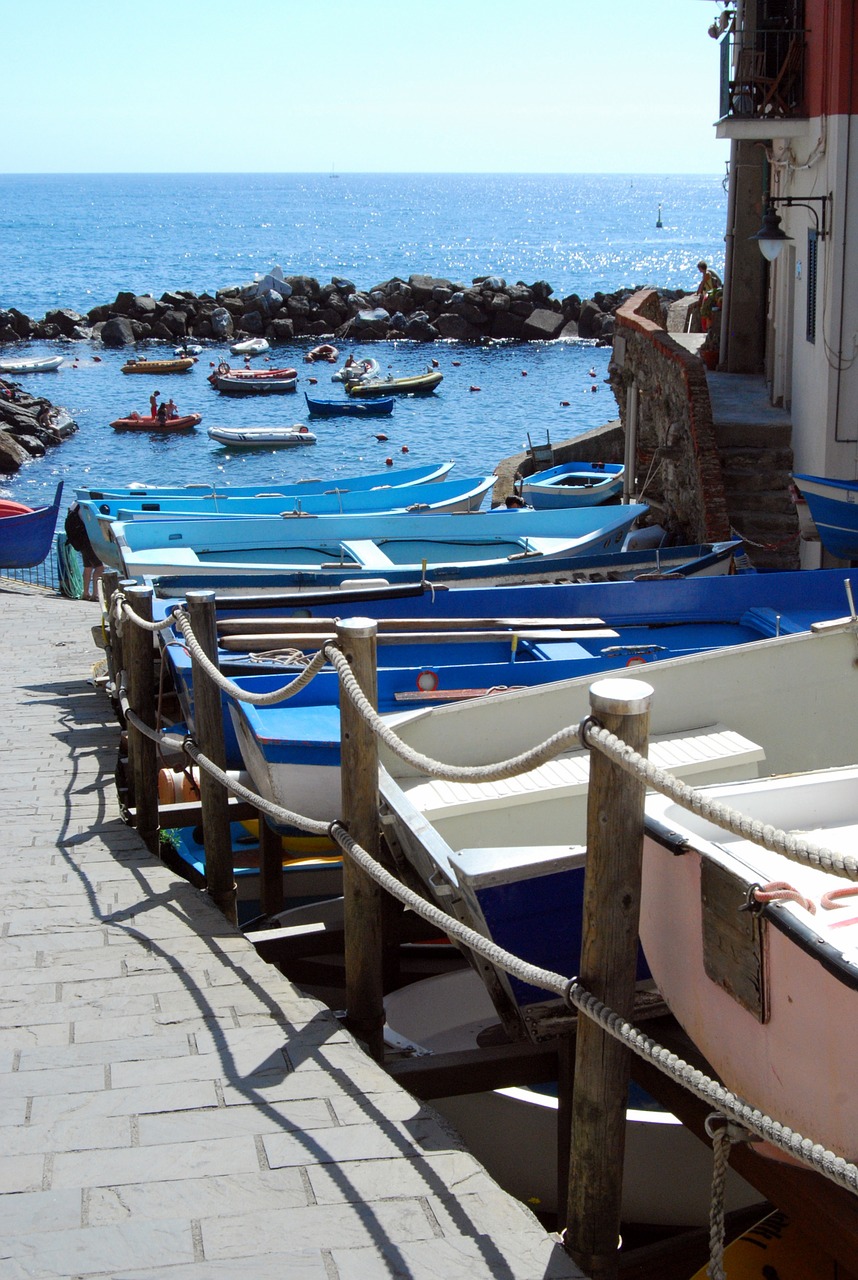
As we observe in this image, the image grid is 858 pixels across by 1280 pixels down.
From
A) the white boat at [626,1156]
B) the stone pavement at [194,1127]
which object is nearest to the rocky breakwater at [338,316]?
the white boat at [626,1156]

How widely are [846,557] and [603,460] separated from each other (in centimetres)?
1480

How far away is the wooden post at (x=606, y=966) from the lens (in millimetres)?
2814

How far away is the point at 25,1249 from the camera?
110 inches

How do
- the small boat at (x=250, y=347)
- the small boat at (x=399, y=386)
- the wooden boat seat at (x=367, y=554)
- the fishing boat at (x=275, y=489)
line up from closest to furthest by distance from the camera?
the wooden boat seat at (x=367, y=554) → the fishing boat at (x=275, y=489) → the small boat at (x=399, y=386) → the small boat at (x=250, y=347)

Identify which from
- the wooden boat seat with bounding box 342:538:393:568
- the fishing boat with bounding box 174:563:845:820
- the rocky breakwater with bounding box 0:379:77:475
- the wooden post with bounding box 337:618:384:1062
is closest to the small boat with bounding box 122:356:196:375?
the rocky breakwater with bounding box 0:379:77:475

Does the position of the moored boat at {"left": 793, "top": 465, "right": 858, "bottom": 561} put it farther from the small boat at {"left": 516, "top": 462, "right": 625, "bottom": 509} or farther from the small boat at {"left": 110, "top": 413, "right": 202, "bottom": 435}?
the small boat at {"left": 110, "top": 413, "right": 202, "bottom": 435}

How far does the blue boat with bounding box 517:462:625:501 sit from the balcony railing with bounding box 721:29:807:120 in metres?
6.83

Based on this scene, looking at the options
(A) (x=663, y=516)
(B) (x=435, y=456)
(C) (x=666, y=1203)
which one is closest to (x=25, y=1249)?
(C) (x=666, y=1203)

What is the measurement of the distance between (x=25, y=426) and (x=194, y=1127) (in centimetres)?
3954

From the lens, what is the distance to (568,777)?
573 centimetres

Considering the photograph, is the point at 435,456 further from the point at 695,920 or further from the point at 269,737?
the point at 695,920

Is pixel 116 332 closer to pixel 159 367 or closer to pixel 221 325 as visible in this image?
pixel 221 325

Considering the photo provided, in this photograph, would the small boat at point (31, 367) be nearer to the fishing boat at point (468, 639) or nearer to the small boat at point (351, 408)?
the small boat at point (351, 408)

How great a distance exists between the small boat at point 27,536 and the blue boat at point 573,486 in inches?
307
